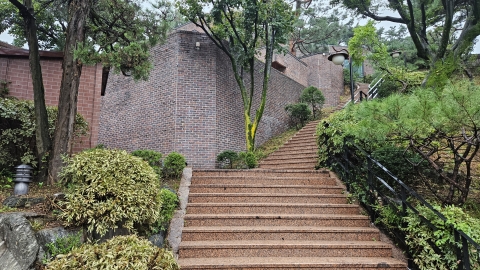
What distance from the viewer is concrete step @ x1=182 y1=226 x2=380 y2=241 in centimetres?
378

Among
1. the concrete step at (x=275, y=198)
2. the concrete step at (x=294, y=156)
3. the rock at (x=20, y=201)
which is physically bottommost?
the concrete step at (x=275, y=198)

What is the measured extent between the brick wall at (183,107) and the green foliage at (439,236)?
586cm

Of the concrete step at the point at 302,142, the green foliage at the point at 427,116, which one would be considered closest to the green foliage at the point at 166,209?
the green foliage at the point at 427,116

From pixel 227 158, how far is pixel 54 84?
4.33m

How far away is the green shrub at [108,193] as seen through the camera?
2924mm

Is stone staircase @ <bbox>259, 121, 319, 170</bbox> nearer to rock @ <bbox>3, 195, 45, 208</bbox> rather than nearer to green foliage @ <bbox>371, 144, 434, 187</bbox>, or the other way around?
green foliage @ <bbox>371, 144, 434, 187</bbox>

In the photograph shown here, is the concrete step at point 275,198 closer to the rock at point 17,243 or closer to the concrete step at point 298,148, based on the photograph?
the rock at point 17,243

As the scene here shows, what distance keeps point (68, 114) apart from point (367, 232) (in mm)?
4253

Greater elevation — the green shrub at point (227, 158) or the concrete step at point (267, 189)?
the green shrub at point (227, 158)

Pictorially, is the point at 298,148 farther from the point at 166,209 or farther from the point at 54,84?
the point at 54,84

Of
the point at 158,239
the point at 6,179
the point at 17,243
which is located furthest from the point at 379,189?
the point at 6,179

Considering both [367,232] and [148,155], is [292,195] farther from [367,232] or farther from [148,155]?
[148,155]

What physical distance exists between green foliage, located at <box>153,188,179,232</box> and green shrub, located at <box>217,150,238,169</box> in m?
4.12

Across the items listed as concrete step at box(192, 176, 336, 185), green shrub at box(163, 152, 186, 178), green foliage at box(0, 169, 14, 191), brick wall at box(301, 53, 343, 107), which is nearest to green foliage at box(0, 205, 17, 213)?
green foliage at box(0, 169, 14, 191)
